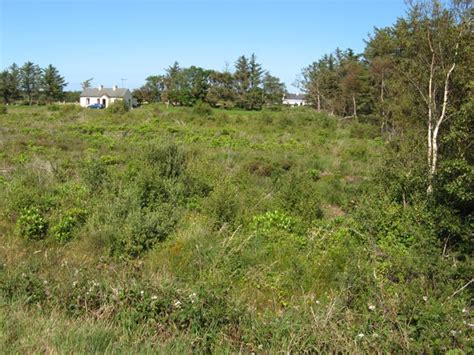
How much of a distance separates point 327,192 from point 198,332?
25.4ft

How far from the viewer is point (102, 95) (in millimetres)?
76438

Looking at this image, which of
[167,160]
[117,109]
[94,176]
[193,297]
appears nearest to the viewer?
[193,297]

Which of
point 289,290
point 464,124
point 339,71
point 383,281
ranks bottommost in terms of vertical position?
point 289,290

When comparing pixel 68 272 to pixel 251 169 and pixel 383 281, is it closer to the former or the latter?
pixel 383 281

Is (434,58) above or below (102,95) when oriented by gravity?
below

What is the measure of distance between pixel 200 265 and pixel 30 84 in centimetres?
7372

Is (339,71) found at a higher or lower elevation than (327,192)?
higher

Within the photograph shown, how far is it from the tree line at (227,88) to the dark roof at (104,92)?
11.0 m

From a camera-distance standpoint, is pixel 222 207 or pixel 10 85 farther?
pixel 10 85

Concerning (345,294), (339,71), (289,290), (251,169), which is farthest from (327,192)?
(339,71)

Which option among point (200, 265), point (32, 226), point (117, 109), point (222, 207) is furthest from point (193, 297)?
point (117, 109)

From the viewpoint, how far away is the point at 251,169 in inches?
534

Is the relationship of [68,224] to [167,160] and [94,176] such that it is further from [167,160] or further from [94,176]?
[167,160]

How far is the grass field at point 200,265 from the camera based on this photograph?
3.63 meters
